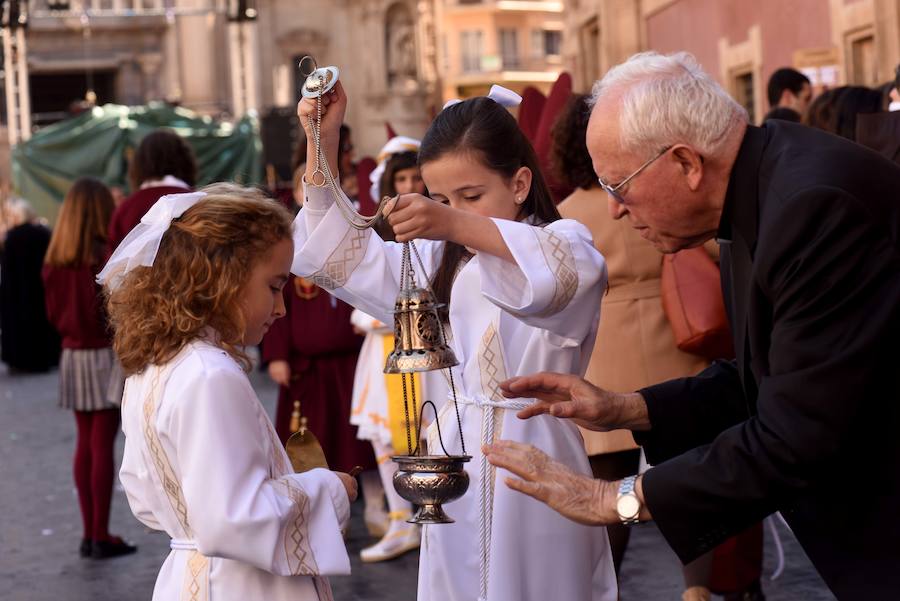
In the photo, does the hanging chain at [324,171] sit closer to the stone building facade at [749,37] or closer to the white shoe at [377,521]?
the white shoe at [377,521]

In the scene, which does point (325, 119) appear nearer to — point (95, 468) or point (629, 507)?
point (629, 507)

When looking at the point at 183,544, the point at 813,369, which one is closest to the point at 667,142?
the point at 813,369

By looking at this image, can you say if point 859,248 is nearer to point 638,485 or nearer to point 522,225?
point 638,485

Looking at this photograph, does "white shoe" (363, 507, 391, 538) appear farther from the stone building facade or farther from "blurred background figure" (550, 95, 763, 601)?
the stone building facade

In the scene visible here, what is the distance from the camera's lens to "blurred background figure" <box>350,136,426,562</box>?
7.44m

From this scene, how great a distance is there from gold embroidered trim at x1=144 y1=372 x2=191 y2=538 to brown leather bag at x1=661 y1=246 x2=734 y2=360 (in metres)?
2.69

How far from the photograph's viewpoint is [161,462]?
3217 mm

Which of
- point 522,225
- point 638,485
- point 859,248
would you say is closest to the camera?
point 859,248

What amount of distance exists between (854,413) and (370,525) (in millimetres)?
5592

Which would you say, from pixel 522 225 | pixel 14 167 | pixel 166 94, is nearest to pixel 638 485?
pixel 522 225

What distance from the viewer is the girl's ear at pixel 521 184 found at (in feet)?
12.8

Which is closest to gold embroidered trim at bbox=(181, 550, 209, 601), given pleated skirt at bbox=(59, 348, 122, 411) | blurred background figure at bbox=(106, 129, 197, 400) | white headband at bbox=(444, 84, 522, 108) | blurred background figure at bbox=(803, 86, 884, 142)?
white headband at bbox=(444, 84, 522, 108)

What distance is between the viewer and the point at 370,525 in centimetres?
799

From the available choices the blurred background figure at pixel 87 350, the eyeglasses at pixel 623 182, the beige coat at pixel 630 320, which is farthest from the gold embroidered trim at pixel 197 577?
the blurred background figure at pixel 87 350
